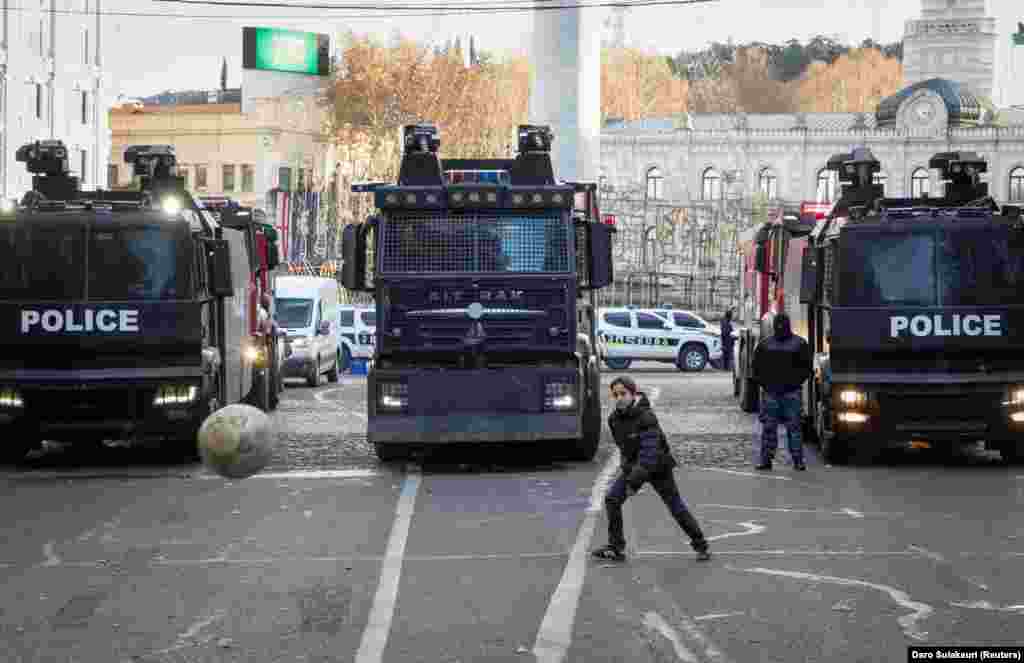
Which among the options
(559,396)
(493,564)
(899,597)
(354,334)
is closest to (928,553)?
(899,597)

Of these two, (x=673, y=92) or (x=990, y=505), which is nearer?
(x=990, y=505)

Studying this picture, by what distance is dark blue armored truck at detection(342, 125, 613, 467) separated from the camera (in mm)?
22016

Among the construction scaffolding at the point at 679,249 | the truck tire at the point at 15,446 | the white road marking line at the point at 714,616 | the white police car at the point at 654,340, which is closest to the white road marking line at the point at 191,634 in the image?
the white road marking line at the point at 714,616

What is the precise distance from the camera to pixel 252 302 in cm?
3061

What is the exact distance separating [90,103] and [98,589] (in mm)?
81995

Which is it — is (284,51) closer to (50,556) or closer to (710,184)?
(710,184)

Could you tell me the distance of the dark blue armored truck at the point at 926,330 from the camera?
22422mm

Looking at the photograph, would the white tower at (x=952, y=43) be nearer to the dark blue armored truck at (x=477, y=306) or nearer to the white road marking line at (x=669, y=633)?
the dark blue armored truck at (x=477, y=306)

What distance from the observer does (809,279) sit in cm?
2448

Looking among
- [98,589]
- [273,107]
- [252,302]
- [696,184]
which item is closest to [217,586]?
[98,589]

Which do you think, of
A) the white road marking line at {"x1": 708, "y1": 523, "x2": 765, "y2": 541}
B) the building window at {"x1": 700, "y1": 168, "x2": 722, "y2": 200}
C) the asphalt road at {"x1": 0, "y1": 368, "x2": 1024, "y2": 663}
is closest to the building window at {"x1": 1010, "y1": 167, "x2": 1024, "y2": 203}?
the building window at {"x1": 700, "y1": 168, "x2": 722, "y2": 200}

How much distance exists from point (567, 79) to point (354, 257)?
49.1m

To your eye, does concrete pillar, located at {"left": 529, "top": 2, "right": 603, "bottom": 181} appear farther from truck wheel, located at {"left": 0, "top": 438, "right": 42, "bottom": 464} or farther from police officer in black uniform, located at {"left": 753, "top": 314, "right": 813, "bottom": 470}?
police officer in black uniform, located at {"left": 753, "top": 314, "right": 813, "bottom": 470}

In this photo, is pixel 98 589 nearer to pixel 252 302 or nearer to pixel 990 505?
pixel 990 505
